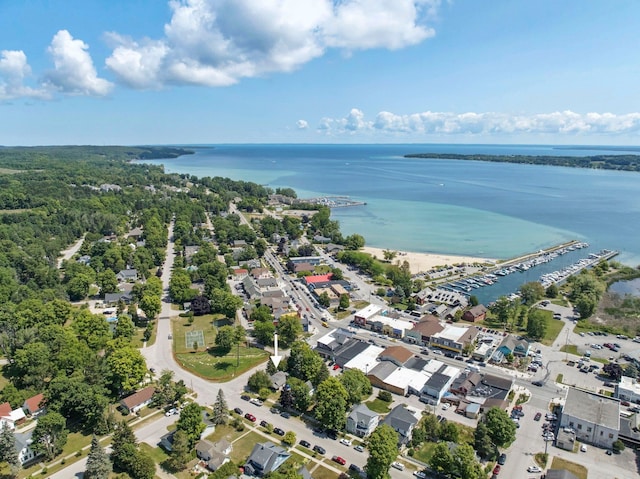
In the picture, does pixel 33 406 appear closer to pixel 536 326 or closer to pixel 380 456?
pixel 380 456

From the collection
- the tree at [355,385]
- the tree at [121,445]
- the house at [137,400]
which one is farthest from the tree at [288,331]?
the tree at [121,445]

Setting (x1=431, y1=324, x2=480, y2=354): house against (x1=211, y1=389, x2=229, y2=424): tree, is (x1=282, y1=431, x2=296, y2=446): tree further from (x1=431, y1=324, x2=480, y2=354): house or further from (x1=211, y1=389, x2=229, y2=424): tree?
(x1=431, y1=324, x2=480, y2=354): house

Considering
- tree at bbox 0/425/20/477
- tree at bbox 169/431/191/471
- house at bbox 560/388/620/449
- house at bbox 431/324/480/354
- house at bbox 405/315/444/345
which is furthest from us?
house at bbox 405/315/444/345

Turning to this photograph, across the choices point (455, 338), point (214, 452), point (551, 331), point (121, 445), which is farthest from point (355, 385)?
point (551, 331)

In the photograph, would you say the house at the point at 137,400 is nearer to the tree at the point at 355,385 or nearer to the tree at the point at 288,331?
the tree at the point at 288,331

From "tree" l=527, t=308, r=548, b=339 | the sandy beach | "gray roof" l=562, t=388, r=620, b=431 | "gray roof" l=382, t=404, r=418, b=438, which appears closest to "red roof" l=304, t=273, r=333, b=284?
the sandy beach
